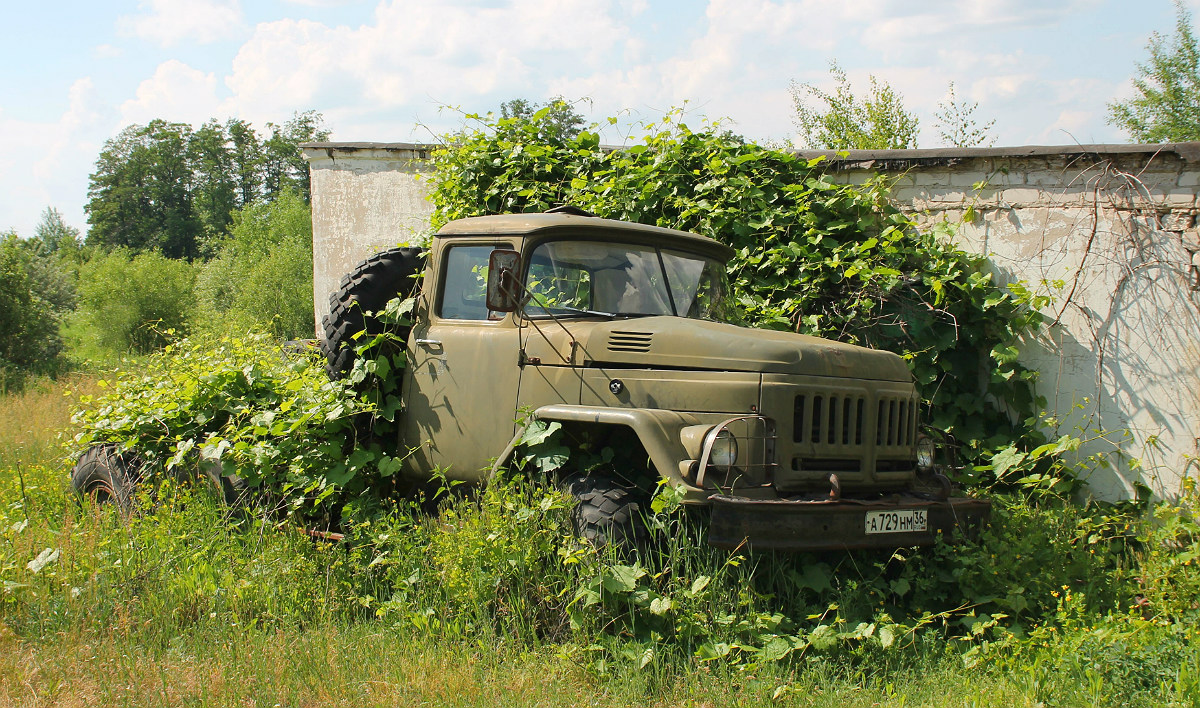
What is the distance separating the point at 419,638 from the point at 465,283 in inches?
84.4

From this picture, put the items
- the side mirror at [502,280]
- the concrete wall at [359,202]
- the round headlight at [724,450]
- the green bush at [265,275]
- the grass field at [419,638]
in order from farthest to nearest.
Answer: the green bush at [265,275] < the concrete wall at [359,202] < the side mirror at [502,280] < the round headlight at [724,450] < the grass field at [419,638]

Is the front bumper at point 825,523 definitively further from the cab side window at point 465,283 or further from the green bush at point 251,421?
the green bush at point 251,421

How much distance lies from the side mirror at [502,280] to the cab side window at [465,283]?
1.40 ft

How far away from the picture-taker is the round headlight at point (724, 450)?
4090 mm

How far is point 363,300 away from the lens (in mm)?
5922

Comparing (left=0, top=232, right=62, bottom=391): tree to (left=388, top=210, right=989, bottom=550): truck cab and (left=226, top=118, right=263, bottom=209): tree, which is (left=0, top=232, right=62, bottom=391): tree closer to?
(left=388, top=210, right=989, bottom=550): truck cab

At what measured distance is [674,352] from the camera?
450 cm

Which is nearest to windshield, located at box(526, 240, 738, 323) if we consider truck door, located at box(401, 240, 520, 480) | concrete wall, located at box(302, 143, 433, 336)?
truck door, located at box(401, 240, 520, 480)

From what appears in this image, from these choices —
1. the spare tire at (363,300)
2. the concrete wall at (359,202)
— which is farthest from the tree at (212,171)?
the spare tire at (363,300)

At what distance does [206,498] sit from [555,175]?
173 inches

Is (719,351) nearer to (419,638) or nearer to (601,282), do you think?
(601,282)

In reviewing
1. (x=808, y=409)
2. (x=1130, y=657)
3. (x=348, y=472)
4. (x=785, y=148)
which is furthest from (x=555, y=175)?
(x=1130, y=657)

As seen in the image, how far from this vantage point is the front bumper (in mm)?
3859

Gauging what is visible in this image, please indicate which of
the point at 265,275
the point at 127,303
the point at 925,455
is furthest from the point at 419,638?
the point at 127,303
